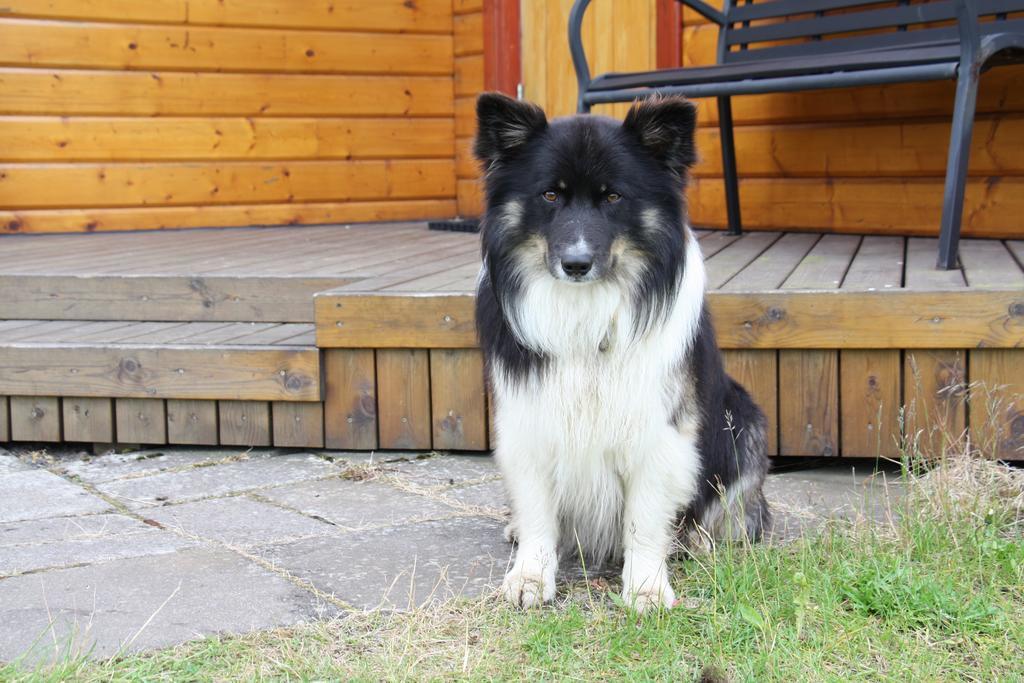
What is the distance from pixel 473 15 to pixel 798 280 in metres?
4.14

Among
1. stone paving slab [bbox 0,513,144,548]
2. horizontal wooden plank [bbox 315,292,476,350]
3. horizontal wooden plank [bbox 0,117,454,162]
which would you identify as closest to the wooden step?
horizontal wooden plank [bbox 315,292,476,350]

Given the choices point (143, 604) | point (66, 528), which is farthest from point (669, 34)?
point (143, 604)

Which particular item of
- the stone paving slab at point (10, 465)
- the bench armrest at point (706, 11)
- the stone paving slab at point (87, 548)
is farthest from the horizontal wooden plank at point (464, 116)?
the stone paving slab at point (87, 548)

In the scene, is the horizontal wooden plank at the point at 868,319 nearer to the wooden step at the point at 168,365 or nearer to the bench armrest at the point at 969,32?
the bench armrest at the point at 969,32

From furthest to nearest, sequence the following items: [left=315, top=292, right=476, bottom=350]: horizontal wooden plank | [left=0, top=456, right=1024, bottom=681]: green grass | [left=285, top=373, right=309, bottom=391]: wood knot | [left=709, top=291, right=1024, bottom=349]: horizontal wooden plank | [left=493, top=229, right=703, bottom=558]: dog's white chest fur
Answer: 1. [left=285, top=373, right=309, bottom=391]: wood knot
2. [left=315, top=292, right=476, bottom=350]: horizontal wooden plank
3. [left=709, top=291, right=1024, bottom=349]: horizontal wooden plank
4. [left=493, top=229, right=703, bottom=558]: dog's white chest fur
5. [left=0, top=456, right=1024, bottom=681]: green grass

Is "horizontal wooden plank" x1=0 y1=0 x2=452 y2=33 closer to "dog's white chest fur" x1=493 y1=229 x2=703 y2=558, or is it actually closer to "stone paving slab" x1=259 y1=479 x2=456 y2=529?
"stone paving slab" x1=259 y1=479 x2=456 y2=529

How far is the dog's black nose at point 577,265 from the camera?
238 cm

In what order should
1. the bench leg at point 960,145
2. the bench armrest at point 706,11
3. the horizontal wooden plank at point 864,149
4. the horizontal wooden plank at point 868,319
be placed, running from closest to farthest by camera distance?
1. the horizontal wooden plank at point 868,319
2. the bench leg at point 960,145
3. the horizontal wooden plank at point 864,149
4. the bench armrest at point 706,11

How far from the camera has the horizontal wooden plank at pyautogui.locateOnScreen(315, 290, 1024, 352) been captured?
3.28 meters

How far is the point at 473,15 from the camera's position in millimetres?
7129

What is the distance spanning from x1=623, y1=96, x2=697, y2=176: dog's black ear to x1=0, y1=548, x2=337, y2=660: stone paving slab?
124 centimetres

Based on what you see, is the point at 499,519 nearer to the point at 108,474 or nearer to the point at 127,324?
the point at 108,474

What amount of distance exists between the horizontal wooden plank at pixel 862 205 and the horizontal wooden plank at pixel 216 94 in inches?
94.0

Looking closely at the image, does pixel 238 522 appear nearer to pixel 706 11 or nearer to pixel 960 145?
pixel 960 145
